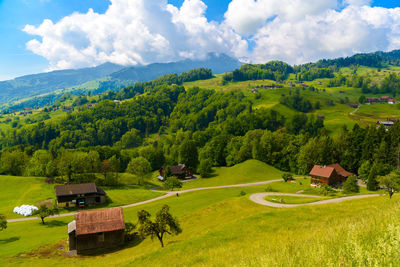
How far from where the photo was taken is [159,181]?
411 ft

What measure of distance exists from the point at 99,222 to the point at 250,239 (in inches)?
1460

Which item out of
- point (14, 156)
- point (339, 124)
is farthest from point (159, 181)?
point (339, 124)

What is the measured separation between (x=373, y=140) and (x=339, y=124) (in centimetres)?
7455

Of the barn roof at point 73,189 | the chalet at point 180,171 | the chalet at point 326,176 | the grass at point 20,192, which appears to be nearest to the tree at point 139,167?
the chalet at point 180,171

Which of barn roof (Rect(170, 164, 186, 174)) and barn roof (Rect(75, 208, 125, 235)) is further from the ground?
barn roof (Rect(75, 208, 125, 235))

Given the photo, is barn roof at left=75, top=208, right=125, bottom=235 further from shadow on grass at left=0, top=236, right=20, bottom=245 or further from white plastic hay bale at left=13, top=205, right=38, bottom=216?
white plastic hay bale at left=13, top=205, right=38, bottom=216

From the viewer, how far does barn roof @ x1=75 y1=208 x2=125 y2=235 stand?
152 ft

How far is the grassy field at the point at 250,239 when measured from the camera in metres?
6.23

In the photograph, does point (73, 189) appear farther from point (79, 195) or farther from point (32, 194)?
point (32, 194)

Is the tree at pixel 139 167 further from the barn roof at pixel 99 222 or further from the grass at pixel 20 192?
the barn roof at pixel 99 222

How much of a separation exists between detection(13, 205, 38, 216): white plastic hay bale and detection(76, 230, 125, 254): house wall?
34583 mm

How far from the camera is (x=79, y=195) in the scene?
77625 mm

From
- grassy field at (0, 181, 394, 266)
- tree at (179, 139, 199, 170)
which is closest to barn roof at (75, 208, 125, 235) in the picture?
grassy field at (0, 181, 394, 266)

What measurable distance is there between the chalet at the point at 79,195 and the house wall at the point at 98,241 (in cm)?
3506
